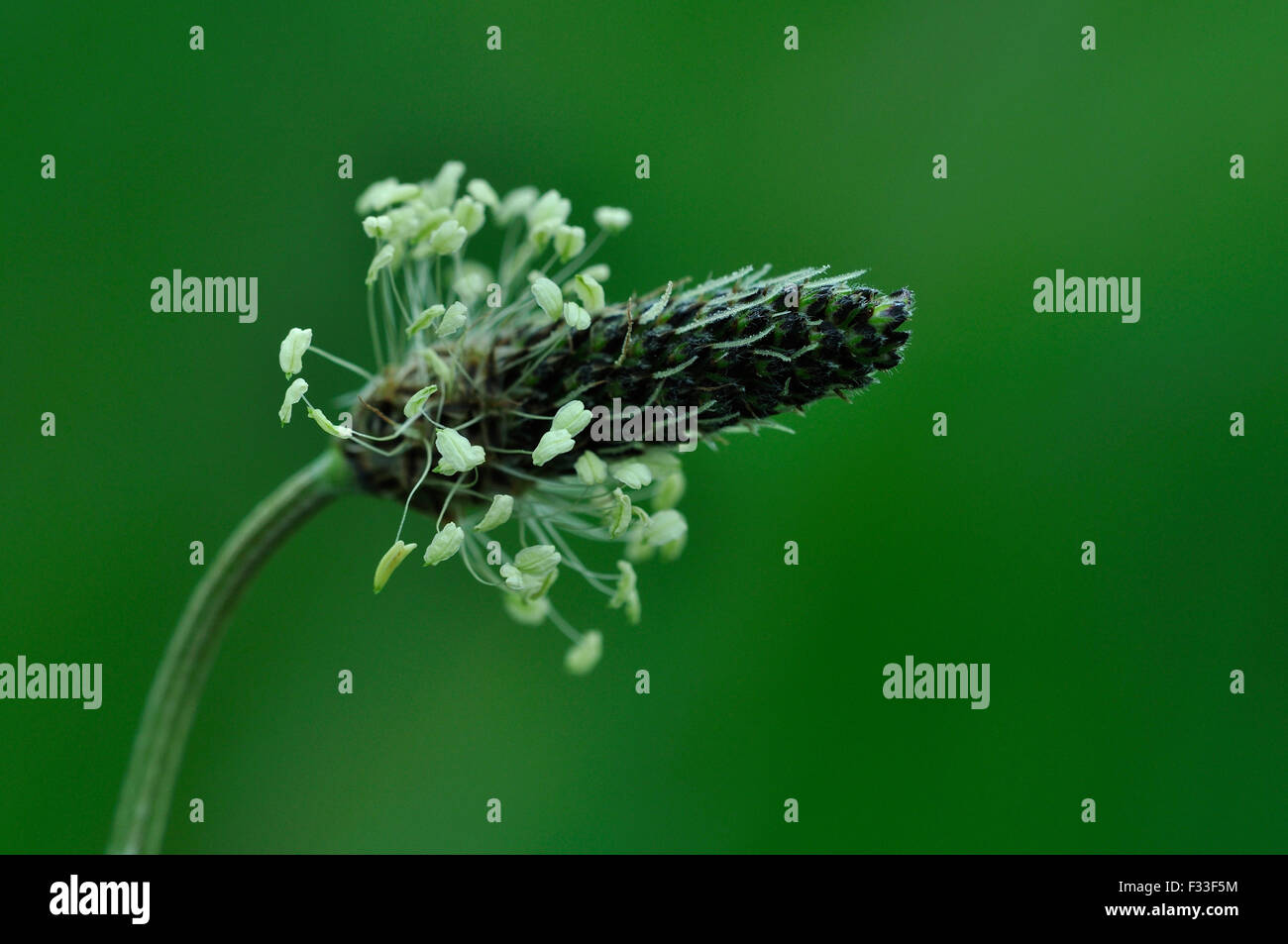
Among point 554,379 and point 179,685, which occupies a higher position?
point 554,379

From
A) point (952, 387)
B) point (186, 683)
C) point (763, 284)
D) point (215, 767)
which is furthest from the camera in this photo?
point (952, 387)

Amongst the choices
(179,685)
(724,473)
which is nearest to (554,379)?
(179,685)

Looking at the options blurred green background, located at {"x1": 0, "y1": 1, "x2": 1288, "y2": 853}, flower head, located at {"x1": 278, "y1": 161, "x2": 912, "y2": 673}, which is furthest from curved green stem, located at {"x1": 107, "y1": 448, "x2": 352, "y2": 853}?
blurred green background, located at {"x1": 0, "y1": 1, "x2": 1288, "y2": 853}

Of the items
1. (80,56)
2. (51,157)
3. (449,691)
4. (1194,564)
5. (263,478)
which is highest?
(80,56)

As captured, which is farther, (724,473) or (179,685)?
(724,473)

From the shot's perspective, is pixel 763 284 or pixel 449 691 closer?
pixel 763 284

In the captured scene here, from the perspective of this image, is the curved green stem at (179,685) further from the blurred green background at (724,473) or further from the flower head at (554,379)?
the blurred green background at (724,473)

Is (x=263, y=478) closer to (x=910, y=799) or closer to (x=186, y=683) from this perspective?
(x=186, y=683)

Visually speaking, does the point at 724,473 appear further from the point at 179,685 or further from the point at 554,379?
the point at 179,685

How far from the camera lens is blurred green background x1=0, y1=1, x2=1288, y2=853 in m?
4.41

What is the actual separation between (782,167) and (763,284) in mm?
2893

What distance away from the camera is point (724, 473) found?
15.0 feet

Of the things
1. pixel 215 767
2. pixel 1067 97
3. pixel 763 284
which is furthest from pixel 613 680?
pixel 1067 97

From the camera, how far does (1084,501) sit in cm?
462
